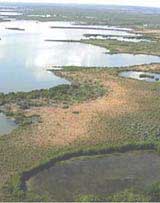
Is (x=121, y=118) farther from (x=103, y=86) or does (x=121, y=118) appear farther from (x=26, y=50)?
(x=26, y=50)

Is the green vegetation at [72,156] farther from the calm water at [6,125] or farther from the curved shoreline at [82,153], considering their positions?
the calm water at [6,125]

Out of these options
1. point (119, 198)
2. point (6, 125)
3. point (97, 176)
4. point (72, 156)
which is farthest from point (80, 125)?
point (119, 198)

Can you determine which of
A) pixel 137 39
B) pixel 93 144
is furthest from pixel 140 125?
pixel 137 39

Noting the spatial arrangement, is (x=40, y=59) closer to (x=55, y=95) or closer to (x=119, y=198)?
(x=55, y=95)

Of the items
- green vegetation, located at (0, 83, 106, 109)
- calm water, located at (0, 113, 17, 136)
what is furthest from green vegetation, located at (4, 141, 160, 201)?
green vegetation, located at (0, 83, 106, 109)

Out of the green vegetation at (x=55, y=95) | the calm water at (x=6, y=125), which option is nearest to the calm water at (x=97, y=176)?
the calm water at (x=6, y=125)

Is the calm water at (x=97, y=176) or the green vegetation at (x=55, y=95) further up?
the green vegetation at (x=55, y=95)

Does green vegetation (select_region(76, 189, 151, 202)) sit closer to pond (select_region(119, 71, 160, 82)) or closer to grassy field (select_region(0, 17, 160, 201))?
grassy field (select_region(0, 17, 160, 201))
